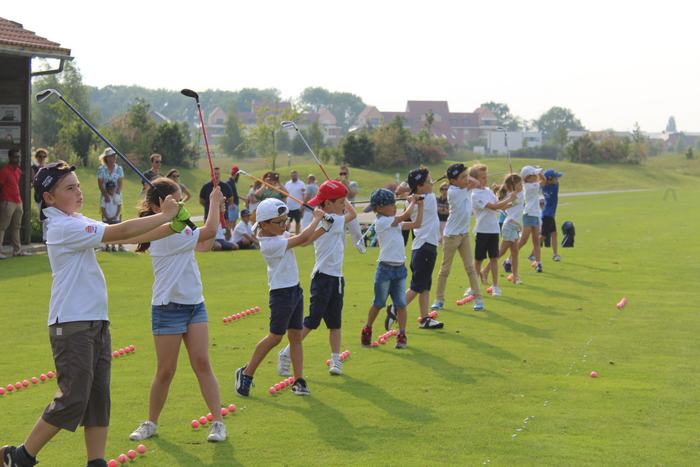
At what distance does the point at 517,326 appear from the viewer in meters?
14.0

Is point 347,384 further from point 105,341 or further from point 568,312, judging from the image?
point 568,312

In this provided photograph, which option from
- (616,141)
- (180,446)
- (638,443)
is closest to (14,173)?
(180,446)

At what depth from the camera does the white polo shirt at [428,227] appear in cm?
1345

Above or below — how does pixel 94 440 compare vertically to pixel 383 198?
below

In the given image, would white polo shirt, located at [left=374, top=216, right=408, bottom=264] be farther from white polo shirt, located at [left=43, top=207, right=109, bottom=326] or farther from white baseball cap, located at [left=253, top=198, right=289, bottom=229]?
white polo shirt, located at [left=43, top=207, right=109, bottom=326]

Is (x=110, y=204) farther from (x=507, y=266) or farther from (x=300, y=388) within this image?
(x=300, y=388)

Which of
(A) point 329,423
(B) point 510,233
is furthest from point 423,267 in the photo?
(B) point 510,233

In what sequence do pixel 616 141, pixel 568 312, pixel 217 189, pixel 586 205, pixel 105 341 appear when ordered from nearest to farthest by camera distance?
pixel 105 341 < pixel 217 189 < pixel 568 312 < pixel 586 205 < pixel 616 141

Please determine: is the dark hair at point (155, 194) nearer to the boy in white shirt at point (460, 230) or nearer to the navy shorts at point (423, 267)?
the navy shorts at point (423, 267)

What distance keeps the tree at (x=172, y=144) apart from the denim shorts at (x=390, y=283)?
4852 centimetres

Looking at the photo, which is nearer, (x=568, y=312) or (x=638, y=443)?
(x=638, y=443)

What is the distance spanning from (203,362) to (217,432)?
591mm

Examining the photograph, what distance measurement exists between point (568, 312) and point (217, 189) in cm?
886

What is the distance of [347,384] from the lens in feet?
33.8
